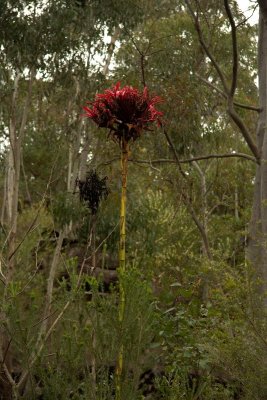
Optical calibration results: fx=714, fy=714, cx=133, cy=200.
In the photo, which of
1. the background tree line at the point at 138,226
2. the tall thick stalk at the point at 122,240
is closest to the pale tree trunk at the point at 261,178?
the background tree line at the point at 138,226

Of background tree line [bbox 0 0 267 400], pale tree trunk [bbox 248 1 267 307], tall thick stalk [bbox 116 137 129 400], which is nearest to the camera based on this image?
tall thick stalk [bbox 116 137 129 400]

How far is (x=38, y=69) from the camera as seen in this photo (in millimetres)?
9430

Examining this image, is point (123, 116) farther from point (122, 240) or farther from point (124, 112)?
point (122, 240)

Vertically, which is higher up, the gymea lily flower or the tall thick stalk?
the gymea lily flower

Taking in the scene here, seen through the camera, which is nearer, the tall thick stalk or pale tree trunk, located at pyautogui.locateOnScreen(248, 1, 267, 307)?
the tall thick stalk

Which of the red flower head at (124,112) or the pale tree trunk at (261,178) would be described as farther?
the pale tree trunk at (261,178)

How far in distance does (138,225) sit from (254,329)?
4.13 meters

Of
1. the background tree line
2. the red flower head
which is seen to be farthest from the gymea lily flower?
the background tree line

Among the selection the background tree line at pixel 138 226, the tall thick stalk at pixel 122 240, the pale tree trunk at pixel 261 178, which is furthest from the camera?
the pale tree trunk at pixel 261 178

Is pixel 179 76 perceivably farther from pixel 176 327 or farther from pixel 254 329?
pixel 254 329

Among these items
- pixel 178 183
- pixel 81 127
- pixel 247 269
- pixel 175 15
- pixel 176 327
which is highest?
pixel 175 15

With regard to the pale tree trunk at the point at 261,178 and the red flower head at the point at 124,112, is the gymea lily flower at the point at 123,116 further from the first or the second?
the pale tree trunk at the point at 261,178

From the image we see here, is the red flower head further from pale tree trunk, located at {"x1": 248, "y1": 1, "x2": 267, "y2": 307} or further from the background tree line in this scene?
pale tree trunk, located at {"x1": 248, "y1": 1, "x2": 267, "y2": 307}

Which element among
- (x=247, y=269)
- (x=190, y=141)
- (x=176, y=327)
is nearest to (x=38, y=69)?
(x=190, y=141)
